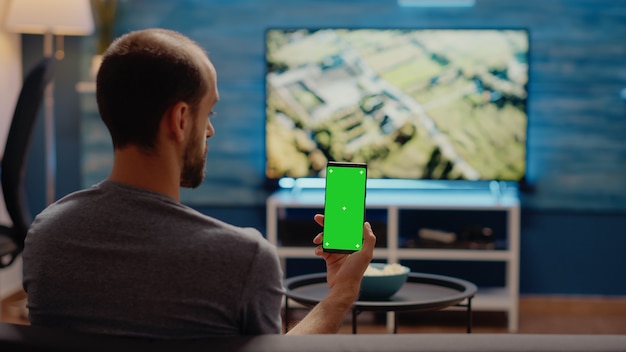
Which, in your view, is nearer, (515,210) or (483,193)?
(515,210)

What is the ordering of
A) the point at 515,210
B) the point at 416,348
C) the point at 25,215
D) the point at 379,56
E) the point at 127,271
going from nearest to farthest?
the point at 416,348, the point at 127,271, the point at 25,215, the point at 515,210, the point at 379,56

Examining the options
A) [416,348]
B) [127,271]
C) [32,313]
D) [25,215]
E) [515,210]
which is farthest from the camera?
[515,210]

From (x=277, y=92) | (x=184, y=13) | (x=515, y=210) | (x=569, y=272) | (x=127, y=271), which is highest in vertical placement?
(x=184, y=13)

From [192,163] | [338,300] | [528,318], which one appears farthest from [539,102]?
[192,163]

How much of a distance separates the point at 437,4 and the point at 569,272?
1.53 m

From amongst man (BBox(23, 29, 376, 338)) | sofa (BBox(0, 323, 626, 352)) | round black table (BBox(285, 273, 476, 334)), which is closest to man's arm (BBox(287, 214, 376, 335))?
man (BBox(23, 29, 376, 338))

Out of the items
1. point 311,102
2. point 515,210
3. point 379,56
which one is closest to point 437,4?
point 379,56

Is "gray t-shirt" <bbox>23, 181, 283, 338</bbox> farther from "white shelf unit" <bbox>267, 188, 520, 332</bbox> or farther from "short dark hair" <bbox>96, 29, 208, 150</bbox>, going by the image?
"white shelf unit" <bbox>267, 188, 520, 332</bbox>

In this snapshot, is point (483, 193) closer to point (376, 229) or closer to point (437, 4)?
point (376, 229)

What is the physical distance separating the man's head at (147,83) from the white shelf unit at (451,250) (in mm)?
2712

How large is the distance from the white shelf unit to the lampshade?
1255mm

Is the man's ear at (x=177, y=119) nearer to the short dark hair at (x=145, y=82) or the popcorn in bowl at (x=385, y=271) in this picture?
the short dark hair at (x=145, y=82)

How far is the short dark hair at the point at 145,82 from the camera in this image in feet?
4.06

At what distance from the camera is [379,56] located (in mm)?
4277
